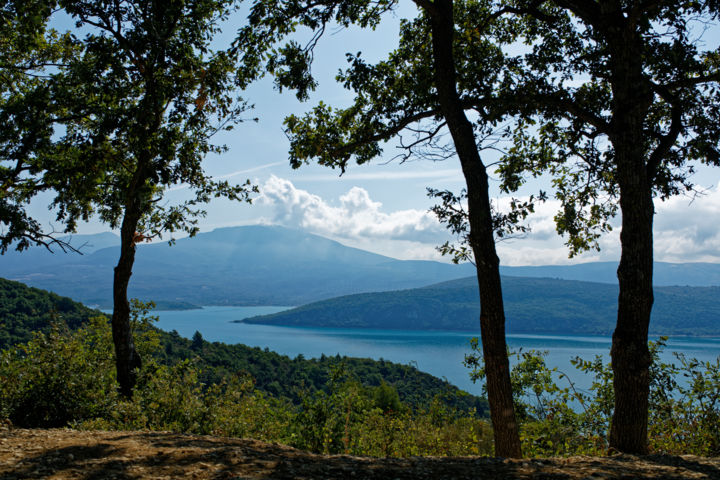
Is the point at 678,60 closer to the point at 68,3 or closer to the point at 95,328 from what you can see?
the point at 68,3

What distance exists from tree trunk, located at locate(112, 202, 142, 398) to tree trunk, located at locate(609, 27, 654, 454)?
22.6 feet

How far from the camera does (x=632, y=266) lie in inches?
159

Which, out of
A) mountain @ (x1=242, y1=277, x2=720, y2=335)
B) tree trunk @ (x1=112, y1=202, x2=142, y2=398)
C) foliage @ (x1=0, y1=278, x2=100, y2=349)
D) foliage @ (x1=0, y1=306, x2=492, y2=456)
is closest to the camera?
foliage @ (x1=0, y1=306, x2=492, y2=456)

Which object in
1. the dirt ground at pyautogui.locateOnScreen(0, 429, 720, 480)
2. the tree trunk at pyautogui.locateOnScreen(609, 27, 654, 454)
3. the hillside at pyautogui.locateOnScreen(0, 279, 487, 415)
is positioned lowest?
the hillside at pyautogui.locateOnScreen(0, 279, 487, 415)

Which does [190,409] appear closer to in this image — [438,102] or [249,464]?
[249,464]

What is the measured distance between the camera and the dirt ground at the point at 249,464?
9.62ft

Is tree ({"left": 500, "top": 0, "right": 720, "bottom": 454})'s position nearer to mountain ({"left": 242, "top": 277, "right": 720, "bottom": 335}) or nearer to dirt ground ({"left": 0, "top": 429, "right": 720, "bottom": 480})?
dirt ground ({"left": 0, "top": 429, "right": 720, "bottom": 480})

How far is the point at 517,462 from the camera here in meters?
3.46

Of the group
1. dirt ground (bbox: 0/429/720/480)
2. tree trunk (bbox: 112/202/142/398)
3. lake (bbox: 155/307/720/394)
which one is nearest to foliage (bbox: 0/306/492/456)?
tree trunk (bbox: 112/202/142/398)

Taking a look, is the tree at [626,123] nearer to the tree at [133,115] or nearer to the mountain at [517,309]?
the tree at [133,115]

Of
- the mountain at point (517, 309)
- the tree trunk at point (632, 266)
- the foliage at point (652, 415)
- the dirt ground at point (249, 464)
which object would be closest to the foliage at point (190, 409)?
the foliage at point (652, 415)

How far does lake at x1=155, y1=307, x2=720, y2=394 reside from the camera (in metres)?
62.6

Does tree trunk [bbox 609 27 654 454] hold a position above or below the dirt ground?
above

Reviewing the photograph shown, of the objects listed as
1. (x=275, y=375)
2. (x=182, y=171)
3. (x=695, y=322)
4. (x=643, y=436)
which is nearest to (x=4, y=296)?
(x=275, y=375)
